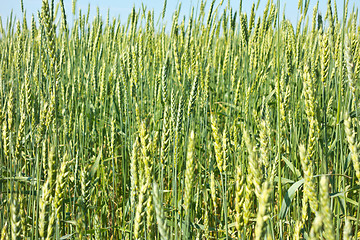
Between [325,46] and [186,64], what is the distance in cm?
68

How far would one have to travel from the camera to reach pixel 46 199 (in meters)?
0.55

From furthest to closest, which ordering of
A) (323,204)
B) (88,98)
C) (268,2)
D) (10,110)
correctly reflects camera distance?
1. (88,98)
2. (268,2)
3. (10,110)
4. (323,204)

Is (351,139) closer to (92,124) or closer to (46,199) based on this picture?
(46,199)

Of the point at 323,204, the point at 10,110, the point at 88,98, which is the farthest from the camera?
the point at 88,98

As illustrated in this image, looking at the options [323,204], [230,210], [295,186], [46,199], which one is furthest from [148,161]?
[230,210]

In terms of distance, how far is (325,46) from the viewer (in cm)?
103

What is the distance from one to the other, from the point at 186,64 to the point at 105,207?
2.57 feet

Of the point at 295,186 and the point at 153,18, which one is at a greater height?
the point at 153,18

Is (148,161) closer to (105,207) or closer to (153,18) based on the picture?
(105,207)

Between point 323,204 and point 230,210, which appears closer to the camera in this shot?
point 323,204

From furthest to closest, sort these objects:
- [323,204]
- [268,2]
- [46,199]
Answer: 1. [268,2]
2. [46,199]
3. [323,204]

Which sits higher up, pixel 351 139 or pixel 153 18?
pixel 153 18

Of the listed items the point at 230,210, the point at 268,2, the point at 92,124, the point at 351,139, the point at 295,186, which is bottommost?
the point at 230,210

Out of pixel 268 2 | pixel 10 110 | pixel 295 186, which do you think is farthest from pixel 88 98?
pixel 295 186
